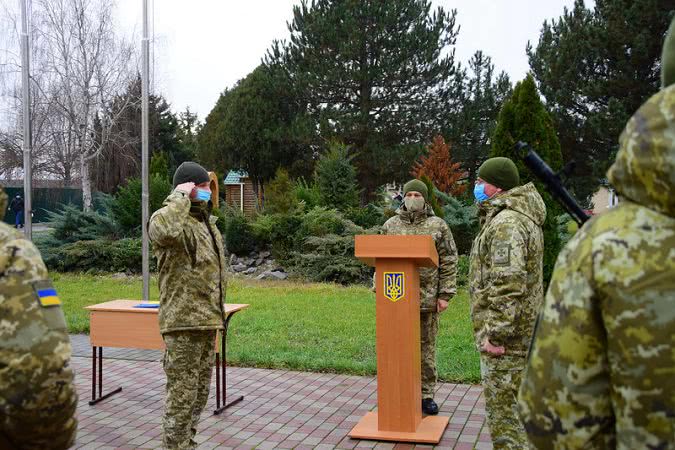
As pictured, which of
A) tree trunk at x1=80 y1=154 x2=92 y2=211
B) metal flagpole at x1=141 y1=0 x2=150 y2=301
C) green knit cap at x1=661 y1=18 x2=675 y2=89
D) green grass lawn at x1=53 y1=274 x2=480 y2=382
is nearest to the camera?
green knit cap at x1=661 y1=18 x2=675 y2=89

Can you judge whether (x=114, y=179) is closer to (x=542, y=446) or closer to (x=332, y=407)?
(x=332, y=407)

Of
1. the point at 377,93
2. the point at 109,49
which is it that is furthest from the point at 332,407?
the point at 109,49

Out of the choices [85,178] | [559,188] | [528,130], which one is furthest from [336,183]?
[559,188]

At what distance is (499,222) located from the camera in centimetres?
407

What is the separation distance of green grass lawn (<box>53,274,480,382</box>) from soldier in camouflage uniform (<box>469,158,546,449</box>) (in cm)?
303

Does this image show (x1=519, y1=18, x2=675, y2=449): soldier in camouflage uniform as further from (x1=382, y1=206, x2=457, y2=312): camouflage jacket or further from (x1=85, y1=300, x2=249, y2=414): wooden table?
(x1=85, y1=300, x2=249, y2=414): wooden table

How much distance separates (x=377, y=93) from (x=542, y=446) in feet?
87.4

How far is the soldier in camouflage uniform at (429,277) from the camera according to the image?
5855 millimetres

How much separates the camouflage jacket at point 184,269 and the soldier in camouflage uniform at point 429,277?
2039 mm

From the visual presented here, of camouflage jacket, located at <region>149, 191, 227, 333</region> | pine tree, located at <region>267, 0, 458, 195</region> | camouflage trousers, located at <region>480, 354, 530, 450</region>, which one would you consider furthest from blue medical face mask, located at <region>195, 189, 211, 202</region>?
pine tree, located at <region>267, 0, 458, 195</region>

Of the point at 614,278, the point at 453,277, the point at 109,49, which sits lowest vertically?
the point at 453,277

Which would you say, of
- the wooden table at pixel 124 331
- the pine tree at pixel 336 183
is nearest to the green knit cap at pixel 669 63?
the wooden table at pixel 124 331

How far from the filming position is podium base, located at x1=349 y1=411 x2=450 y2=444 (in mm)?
5170

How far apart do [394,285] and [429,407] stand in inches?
53.3
